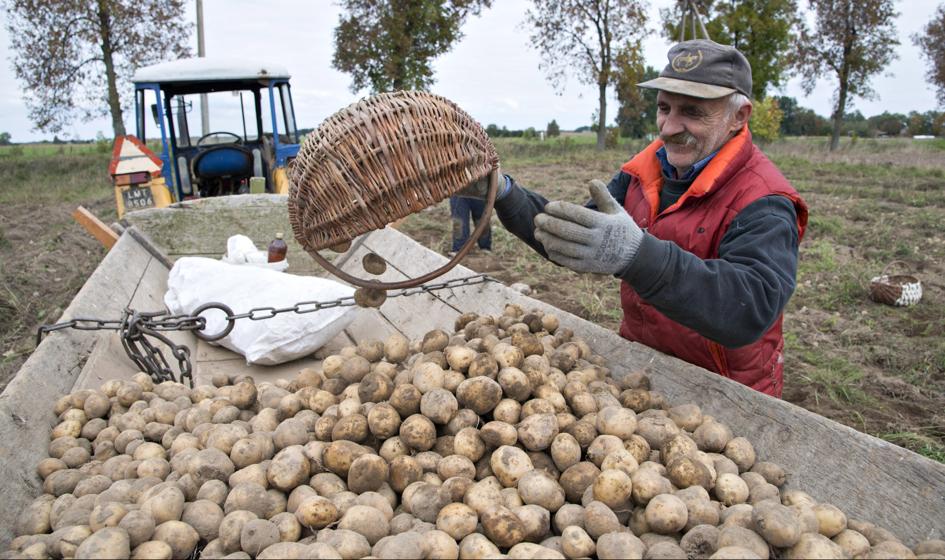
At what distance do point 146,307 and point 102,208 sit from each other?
1124 centimetres

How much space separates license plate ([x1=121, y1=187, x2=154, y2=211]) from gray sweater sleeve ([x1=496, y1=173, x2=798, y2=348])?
6416mm

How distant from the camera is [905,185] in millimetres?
12875

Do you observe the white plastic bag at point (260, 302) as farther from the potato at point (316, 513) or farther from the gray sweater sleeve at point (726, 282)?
the gray sweater sleeve at point (726, 282)

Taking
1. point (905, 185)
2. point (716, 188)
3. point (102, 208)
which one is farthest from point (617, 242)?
point (102, 208)

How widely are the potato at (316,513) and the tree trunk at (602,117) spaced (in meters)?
25.4

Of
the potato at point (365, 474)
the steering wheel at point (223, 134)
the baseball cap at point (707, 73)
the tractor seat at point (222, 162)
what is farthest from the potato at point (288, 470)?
the steering wheel at point (223, 134)

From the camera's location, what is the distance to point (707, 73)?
259 centimetres

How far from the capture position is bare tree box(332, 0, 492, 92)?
2259 centimetres

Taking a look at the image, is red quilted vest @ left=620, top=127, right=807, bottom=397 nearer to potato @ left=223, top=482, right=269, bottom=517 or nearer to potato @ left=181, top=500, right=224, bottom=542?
potato @ left=223, top=482, right=269, bottom=517

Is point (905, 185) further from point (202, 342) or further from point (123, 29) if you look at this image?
point (123, 29)

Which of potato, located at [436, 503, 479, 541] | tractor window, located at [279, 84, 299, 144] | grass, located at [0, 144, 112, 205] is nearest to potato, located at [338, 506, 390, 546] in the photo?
potato, located at [436, 503, 479, 541]

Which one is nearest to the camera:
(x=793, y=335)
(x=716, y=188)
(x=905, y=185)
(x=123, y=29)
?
(x=716, y=188)

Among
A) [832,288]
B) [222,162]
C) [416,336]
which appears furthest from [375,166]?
[222,162]

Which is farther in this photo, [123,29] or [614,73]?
[614,73]
